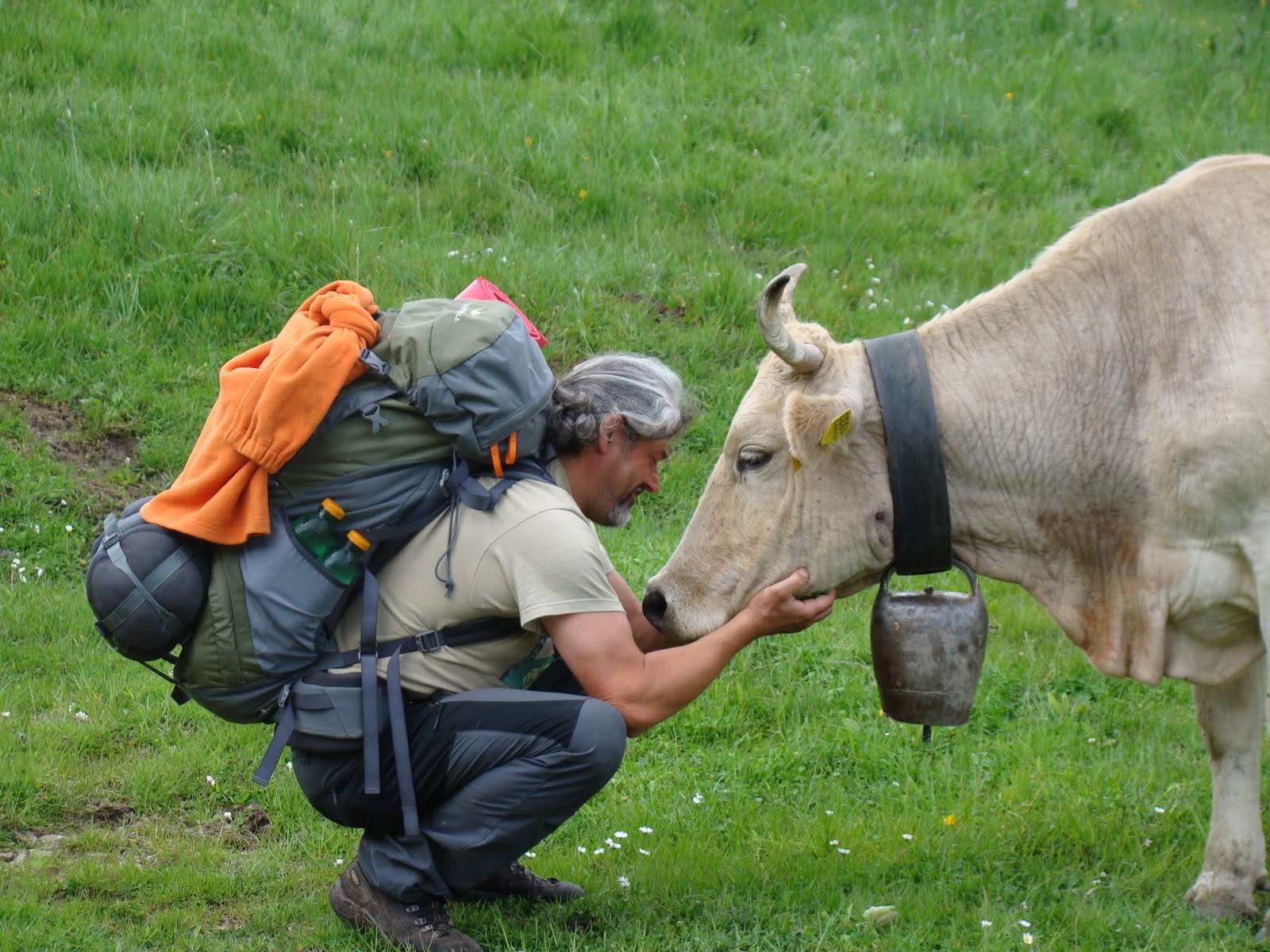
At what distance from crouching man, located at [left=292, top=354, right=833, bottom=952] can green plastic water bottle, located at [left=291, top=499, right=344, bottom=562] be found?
23 centimetres

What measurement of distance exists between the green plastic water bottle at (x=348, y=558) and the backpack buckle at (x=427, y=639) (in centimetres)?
26

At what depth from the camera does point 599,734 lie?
4.02 meters

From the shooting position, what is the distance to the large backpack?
3883 mm

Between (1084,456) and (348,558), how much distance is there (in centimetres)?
214

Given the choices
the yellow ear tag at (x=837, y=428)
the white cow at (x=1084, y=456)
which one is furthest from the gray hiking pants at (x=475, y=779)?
the yellow ear tag at (x=837, y=428)

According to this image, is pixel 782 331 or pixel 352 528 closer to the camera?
pixel 352 528

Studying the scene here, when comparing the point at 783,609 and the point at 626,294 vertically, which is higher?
the point at 783,609

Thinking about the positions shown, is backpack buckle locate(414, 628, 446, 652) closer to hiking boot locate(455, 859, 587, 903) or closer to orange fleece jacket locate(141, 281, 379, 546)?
orange fleece jacket locate(141, 281, 379, 546)

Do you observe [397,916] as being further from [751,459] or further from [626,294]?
[626,294]

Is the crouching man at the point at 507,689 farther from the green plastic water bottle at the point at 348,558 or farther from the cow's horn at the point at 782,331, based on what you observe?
the cow's horn at the point at 782,331

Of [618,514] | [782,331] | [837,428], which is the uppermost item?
[782,331]

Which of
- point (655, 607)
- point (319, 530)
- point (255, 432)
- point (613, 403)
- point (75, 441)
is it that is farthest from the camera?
point (75, 441)

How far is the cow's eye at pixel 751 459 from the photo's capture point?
439 cm

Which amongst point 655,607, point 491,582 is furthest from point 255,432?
point 655,607
